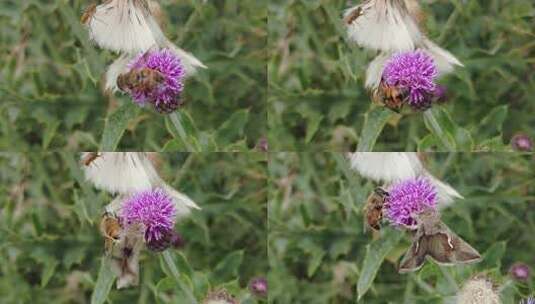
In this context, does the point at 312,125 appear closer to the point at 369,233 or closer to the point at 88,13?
the point at 369,233

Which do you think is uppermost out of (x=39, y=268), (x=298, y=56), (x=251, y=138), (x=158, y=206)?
(x=298, y=56)

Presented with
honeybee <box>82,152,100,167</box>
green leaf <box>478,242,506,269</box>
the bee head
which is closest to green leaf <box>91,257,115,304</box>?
honeybee <box>82,152,100,167</box>

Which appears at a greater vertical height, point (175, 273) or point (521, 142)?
point (521, 142)

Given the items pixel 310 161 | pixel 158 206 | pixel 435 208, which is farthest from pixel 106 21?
pixel 435 208

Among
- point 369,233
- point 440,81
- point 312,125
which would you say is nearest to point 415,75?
point 440,81

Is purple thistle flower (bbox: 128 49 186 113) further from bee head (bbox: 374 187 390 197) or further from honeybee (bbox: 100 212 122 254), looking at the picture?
bee head (bbox: 374 187 390 197)

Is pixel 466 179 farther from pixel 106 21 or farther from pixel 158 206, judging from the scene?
pixel 106 21

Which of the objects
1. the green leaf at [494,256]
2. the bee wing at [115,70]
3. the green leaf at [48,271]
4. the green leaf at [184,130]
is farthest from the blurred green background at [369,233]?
the green leaf at [48,271]
